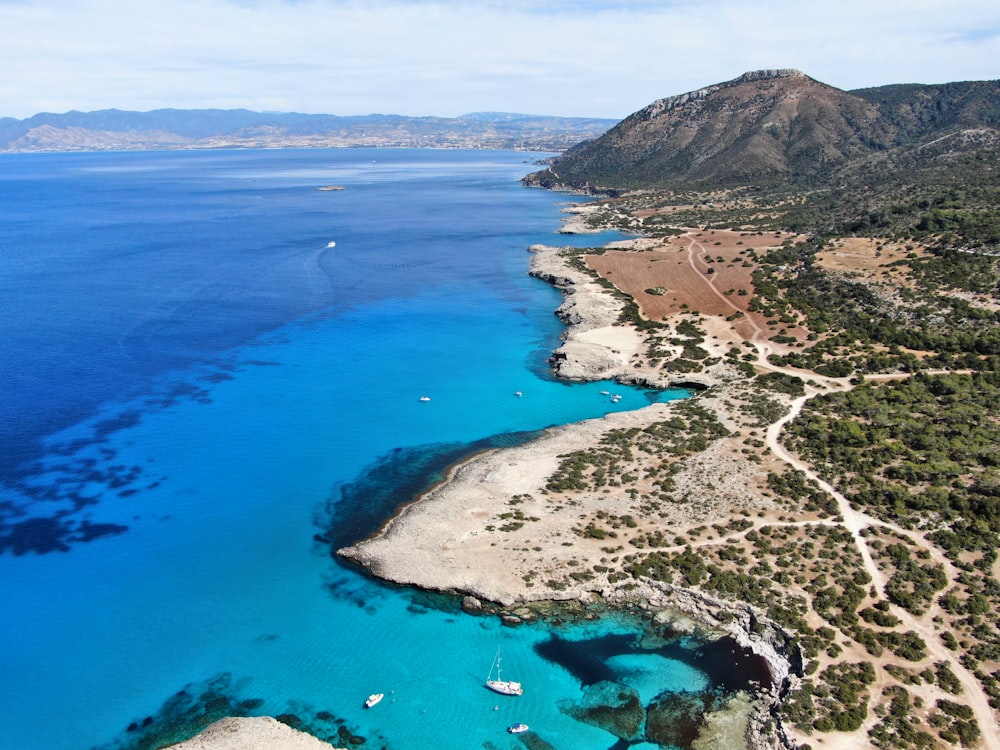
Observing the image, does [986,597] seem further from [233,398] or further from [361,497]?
[233,398]

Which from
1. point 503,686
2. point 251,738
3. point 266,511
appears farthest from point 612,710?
point 266,511

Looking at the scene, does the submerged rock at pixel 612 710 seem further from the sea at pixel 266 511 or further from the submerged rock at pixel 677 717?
the submerged rock at pixel 677 717

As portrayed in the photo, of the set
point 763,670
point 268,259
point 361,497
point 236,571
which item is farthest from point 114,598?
point 268,259

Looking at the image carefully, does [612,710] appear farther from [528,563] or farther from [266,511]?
[266,511]

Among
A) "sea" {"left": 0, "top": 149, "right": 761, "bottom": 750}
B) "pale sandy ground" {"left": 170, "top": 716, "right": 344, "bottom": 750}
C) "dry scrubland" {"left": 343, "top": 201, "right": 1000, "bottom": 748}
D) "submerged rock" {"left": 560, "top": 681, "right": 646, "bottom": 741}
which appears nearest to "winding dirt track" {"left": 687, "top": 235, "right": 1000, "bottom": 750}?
"dry scrubland" {"left": 343, "top": 201, "right": 1000, "bottom": 748}

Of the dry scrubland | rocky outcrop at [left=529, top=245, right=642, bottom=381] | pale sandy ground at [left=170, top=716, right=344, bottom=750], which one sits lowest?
pale sandy ground at [left=170, top=716, right=344, bottom=750]

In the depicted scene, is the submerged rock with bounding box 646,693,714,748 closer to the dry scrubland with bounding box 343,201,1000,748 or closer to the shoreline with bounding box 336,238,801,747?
the dry scrubland with bounding box 343,201,1000,748
